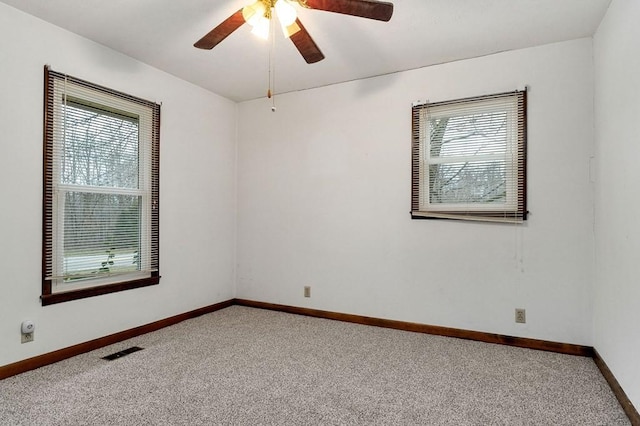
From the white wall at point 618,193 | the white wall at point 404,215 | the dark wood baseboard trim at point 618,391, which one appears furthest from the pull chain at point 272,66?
the dark wood baseboard trim at point 618,391

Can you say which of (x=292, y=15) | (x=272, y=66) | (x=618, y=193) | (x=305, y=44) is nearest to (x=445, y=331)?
(x=618, y=193)

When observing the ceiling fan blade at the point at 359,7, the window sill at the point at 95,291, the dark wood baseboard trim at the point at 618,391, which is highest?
the ceiling fan blade at the point at 359,7

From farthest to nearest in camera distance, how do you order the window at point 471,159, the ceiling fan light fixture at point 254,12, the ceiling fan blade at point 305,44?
the window at point 471,159, the ceiling fan blade at point 305,44, the ceiling fan light fixture at point 254,12

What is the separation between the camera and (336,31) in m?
2.72

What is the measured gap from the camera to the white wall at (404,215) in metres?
2.83

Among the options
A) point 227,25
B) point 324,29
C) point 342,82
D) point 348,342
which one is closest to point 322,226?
point 348,342

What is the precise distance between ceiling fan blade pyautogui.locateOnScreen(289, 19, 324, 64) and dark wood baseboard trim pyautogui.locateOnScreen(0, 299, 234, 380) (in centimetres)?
271

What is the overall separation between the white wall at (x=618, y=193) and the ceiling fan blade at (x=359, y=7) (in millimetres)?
1282

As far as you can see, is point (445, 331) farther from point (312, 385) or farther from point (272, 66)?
point (272, 66)

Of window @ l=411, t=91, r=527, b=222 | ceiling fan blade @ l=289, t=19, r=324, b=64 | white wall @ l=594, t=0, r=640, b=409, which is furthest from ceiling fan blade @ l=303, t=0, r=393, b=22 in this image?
window @ l=411, t=91, r=527, b=222

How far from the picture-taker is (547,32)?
2.71 meters

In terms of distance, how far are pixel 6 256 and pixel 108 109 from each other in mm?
1372

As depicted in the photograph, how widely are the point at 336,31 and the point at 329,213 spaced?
69.8 inches

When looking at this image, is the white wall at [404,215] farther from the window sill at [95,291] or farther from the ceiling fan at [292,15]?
the ceiling fan at [292,15]
